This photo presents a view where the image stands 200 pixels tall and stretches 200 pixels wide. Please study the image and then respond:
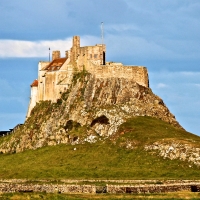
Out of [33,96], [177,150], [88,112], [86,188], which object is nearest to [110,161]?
[177,150]

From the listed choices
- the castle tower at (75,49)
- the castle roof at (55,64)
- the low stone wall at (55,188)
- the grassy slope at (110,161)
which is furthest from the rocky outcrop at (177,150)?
the castle roof at (55,64)

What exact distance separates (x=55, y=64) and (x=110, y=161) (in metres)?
37.1

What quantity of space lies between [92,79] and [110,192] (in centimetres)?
5864

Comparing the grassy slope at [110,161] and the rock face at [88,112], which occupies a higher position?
the rock face at [88,112]

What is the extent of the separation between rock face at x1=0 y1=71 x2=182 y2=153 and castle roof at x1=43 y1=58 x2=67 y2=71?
5.18m

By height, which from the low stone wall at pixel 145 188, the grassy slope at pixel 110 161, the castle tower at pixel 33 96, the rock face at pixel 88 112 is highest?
the castle tower at pixel 33 96

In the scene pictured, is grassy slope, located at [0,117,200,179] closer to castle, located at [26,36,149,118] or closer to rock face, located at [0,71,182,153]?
rock face, located at [0,71,182,153]

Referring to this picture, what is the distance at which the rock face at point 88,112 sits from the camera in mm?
127625

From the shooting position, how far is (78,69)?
5536 inches

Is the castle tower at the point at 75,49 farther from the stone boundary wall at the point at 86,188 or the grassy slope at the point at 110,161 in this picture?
the stone boundary wall at the point at 86,188

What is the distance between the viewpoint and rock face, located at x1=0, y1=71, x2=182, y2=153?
12762 cm

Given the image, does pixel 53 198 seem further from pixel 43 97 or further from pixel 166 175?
pixel 43 97

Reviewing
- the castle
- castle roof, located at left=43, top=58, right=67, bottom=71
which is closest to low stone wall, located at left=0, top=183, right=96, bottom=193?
the castle

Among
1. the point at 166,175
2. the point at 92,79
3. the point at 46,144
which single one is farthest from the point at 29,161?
the point at 166,175
